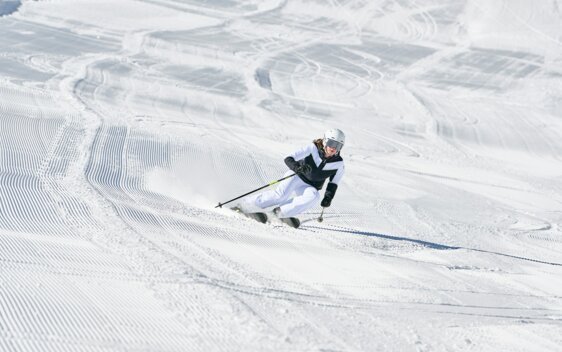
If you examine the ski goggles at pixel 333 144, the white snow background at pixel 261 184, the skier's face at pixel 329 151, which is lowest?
the white snow background at pixel 261 184

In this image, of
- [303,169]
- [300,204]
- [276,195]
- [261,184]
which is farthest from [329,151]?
[261,184]

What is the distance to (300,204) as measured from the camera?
9383 millimetres

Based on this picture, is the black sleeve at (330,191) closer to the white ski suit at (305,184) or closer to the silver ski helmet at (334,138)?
the white ski suit at (305,184)

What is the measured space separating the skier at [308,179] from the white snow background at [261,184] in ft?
0.91

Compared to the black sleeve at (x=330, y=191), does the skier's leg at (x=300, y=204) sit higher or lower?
lower

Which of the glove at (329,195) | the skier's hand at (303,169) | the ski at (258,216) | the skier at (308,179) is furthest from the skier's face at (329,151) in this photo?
the ski at (258,216)

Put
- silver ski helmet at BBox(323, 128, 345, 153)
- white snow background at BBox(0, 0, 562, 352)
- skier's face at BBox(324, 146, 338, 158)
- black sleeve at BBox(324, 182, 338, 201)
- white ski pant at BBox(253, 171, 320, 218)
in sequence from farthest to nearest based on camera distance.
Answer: white ski pant at BBox(253, 171, 320, 218) < black sleeve at BBox(324, 182, 338, 201) < skier's face at BBox(324, 146, 338, 158) < silver ski helmet at BBox(323, 128, 345, 153) < white snow background at BBox(0, 0, 562, 352)

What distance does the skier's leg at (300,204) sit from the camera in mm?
9398

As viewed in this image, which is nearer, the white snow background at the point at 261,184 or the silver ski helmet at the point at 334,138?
the white snow background at the point at 261,184

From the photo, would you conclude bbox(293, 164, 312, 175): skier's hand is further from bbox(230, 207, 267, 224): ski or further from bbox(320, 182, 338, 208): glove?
bbox(230, 207, 267, 224): ski

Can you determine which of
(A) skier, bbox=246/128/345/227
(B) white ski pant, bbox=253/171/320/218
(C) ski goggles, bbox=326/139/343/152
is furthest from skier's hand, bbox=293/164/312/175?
(C) ski goggles, bbox=326/139/343/152

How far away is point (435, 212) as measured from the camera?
1177cm

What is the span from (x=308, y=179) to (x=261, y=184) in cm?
220

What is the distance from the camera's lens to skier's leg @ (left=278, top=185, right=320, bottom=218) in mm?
9398
